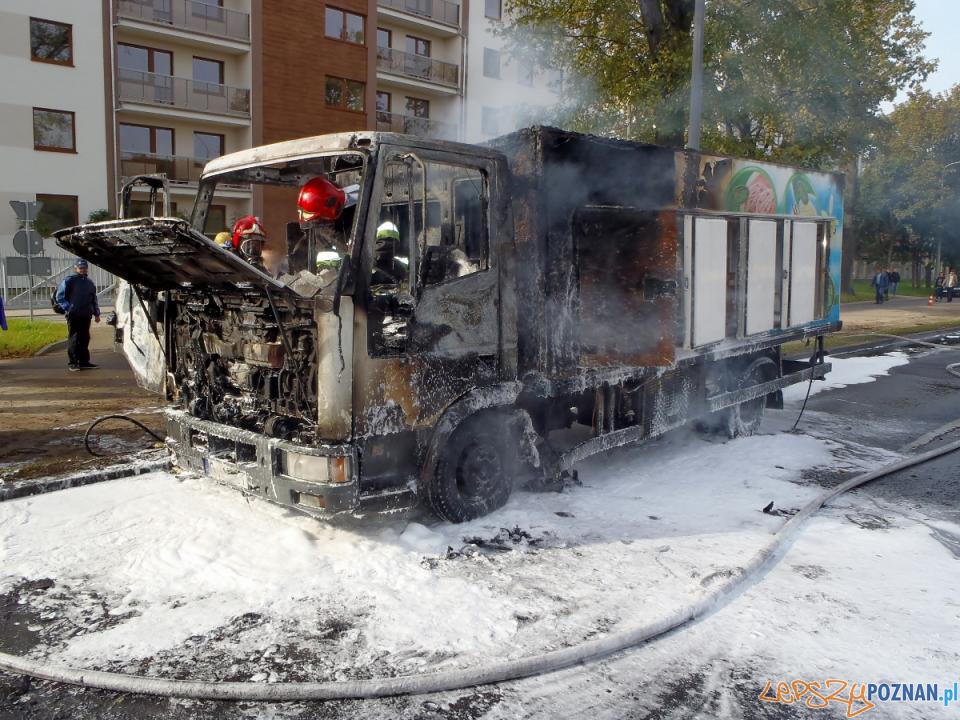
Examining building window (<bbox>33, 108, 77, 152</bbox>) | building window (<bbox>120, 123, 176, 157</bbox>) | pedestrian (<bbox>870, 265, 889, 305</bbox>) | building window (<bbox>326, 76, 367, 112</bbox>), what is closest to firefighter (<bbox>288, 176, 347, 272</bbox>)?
building window (<bbox>33, 108, 77, 152</bbox>)

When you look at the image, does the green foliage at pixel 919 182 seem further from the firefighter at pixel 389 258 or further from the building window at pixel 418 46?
the firefighter at pixel 389 258

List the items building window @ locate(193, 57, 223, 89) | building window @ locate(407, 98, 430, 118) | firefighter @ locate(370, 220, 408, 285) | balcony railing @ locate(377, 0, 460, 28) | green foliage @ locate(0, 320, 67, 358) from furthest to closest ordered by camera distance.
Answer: building window @ locate(407, 98, 430, 118) < balcony railing @ locate(377, 0, 460, 28) < building window @ locate(193, 57, 223, 89) < green foliage @ locate(0, 320, 67, 358) < firefighter @ locate(370, 220, 408, 285)

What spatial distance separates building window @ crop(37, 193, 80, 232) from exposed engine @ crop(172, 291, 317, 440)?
22553mm

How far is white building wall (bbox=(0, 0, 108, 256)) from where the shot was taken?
939 inches

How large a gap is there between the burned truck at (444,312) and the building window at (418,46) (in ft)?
89.7

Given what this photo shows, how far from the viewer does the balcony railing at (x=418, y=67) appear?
100ft

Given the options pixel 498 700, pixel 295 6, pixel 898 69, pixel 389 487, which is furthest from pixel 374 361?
pixel 295 6

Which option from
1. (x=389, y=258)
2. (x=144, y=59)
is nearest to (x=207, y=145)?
(x=144, y=59)

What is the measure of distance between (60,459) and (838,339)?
15695 mm

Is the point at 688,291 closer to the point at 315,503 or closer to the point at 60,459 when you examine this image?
the point at 315,503

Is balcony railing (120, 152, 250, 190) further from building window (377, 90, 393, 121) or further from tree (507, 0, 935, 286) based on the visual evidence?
tree (507, 0, 935, 286)

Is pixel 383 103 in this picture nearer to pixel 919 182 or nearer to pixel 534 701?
pixel 919 182

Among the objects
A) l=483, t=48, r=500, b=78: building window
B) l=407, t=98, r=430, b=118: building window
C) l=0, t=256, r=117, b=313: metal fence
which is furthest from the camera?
l=483, t=48, r=500, b=78: building window

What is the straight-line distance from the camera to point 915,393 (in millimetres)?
11023
